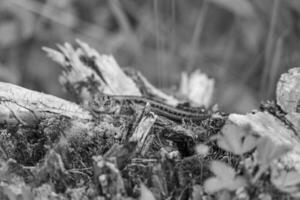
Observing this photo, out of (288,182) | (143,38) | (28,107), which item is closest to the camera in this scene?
(288,182)

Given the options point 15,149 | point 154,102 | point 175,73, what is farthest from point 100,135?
point 175,73

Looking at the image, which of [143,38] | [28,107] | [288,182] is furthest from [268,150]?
[143,38]

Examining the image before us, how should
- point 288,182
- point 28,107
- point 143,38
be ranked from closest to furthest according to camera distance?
1. point 288,182
2. point 28,107
3. point 143,38

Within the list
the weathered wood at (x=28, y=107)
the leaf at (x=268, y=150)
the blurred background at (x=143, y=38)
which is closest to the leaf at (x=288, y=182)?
the leaf at (x=268, y=150)

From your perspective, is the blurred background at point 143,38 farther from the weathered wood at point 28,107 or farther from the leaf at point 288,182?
the leaf at point 288,182

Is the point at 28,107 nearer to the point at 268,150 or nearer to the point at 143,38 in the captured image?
the point at 268,150

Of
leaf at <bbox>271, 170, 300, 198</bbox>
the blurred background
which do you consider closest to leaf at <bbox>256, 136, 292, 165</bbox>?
leaf at <bbox>271, 170, 300, 198</bbox>

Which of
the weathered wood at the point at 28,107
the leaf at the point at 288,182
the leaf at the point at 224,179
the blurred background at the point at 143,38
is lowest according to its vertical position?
the leaf at the point at 288,182

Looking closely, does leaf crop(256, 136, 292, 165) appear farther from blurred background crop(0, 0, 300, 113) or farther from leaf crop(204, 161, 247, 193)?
blurred background crop(0, 0, 300, 113)
